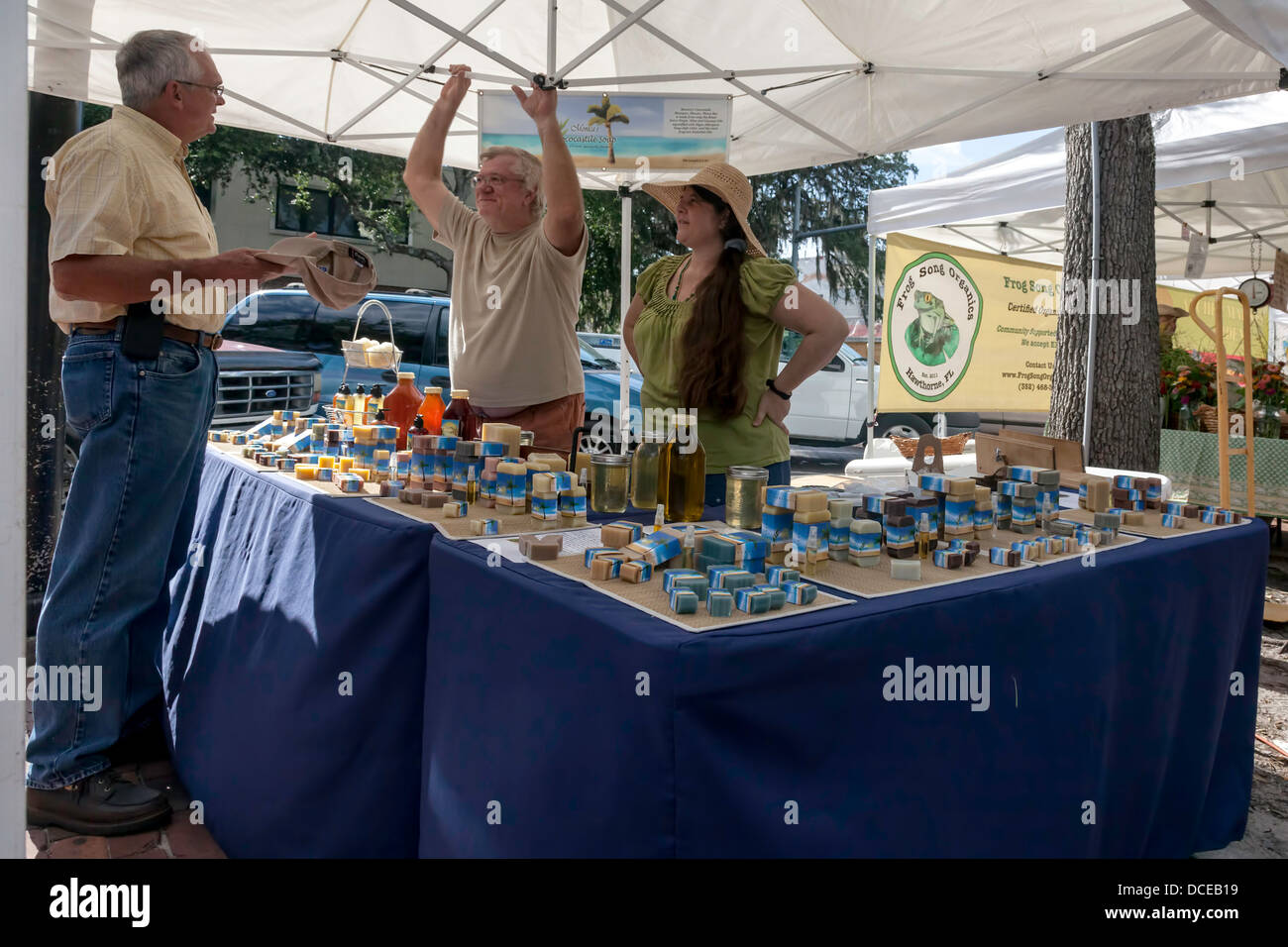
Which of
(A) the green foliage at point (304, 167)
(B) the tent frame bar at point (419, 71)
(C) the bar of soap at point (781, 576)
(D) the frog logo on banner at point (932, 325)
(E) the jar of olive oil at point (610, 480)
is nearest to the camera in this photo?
(C) the bar of soap at point (781, 576)

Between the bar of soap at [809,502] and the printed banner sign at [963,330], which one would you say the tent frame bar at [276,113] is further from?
the printed banner sign at [963,330]

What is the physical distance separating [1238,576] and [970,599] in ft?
3.80

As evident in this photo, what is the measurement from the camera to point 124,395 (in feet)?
7.03

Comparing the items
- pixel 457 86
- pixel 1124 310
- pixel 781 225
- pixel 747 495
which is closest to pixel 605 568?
pixel 747 495

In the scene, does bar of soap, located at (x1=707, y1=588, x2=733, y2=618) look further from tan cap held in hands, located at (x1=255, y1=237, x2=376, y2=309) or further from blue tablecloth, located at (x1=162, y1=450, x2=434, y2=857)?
tan cap held in hands, located at (x1=255, y1=237, x2=376, y2=309)

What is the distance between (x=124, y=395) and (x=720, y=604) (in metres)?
1.62

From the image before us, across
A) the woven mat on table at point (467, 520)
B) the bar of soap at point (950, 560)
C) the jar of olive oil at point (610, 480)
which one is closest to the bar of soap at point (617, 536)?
the woven mat on table at point (467, 520)

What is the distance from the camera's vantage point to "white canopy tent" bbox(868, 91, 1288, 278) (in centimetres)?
499

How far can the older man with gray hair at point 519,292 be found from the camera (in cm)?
268

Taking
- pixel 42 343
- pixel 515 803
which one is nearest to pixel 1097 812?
pixel 515 803

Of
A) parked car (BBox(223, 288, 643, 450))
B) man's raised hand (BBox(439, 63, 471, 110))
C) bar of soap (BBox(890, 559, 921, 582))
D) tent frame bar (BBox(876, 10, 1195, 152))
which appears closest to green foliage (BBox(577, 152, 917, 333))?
parked car (BBox(223, 288, 643, 450))

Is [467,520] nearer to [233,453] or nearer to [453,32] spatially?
[233,453]

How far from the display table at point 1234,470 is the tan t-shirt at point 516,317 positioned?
15.2 ft

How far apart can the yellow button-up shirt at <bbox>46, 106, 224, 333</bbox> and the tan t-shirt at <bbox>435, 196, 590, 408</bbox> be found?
728 mm
